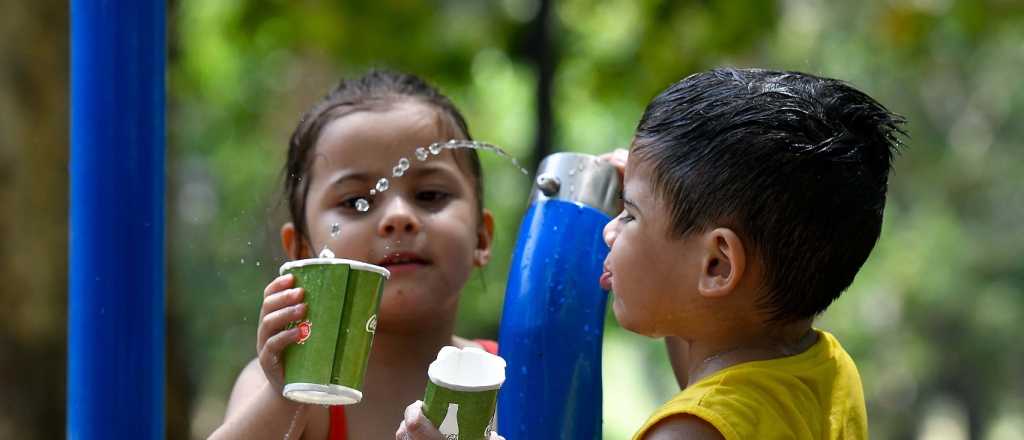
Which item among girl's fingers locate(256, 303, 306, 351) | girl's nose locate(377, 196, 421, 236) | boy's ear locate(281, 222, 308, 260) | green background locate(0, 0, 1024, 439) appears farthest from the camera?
green background locate(0, 0, 1024, 439)

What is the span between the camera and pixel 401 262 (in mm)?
2559

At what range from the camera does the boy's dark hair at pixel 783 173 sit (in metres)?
1.91

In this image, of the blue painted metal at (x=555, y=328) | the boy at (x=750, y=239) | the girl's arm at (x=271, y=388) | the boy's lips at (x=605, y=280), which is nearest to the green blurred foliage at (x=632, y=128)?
the girl's arm at (x=271, y=388)

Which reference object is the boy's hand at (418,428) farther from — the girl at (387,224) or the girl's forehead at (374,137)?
the girl's forehead at (374,137)

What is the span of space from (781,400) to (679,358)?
802 millimetres

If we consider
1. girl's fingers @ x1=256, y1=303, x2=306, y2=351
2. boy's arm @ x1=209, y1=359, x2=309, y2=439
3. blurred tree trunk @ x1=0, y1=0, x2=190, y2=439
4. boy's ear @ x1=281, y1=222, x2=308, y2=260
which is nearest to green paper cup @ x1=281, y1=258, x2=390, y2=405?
girl's fingers @ x1=256, y1=303, x2=306, y2=351

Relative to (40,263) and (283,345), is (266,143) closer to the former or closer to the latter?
(40,263)

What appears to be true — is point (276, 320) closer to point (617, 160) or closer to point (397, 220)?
point (397, 220)

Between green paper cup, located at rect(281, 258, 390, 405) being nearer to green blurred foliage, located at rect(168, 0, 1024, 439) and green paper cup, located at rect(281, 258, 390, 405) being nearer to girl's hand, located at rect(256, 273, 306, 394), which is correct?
girl's hand, located at rect(256, 273, 306, 394)

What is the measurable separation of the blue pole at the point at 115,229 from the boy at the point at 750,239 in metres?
0.49

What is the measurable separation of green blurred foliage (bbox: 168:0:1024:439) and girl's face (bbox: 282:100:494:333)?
0.18 m

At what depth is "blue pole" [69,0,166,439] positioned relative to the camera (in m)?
2.03

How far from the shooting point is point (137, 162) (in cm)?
206

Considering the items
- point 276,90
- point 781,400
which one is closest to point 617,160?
point 781,400
